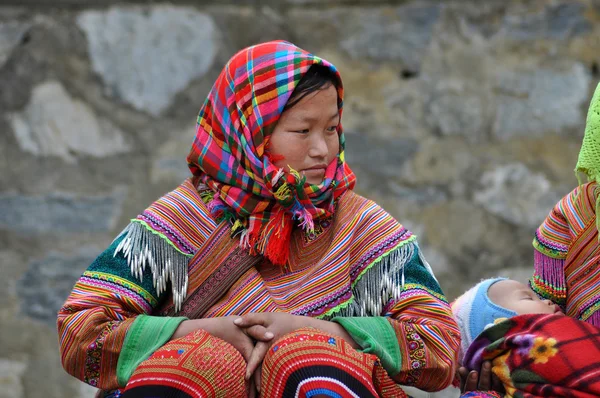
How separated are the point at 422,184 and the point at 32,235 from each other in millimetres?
1748

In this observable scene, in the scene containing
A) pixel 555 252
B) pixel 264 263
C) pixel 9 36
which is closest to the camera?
pixel 264 263

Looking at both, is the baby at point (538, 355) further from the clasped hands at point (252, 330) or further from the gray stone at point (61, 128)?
the gray stone at point (61, 128)

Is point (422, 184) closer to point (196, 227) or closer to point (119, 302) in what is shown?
point (196, 227)

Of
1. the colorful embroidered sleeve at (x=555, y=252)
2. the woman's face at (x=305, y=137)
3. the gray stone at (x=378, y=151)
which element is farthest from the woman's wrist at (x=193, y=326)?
the gray stone at (x=378, y=151)

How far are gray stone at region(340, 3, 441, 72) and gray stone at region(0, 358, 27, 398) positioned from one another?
2.01 meters

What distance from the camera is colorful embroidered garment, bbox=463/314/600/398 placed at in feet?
8.34

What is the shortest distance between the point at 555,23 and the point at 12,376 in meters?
2.85

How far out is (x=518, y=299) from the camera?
301 cm

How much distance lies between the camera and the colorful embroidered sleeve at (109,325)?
2.63 metres

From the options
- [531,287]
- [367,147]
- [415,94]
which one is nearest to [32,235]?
[367,147]

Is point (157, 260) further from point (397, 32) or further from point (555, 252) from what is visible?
point (397, 32)

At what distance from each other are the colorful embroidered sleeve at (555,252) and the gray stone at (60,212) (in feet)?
6.40

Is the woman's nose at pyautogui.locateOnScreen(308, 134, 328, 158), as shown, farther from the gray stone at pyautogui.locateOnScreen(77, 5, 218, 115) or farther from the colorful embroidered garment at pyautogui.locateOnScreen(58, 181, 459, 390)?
the gray stone at pyautogui.locateOnScreen(77, 5, 218, 115)

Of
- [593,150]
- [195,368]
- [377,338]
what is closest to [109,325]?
[195,368]
